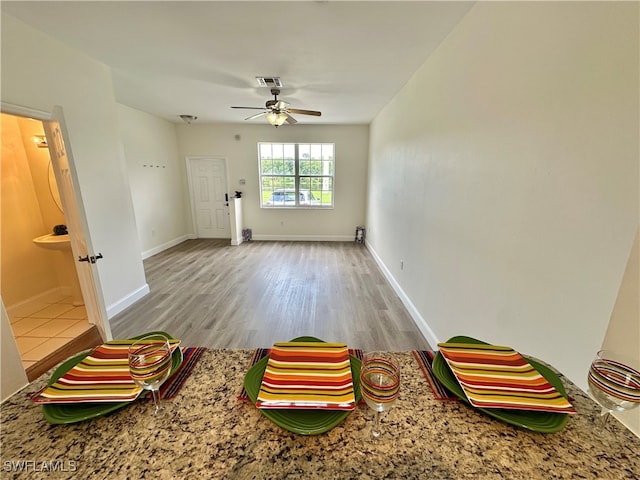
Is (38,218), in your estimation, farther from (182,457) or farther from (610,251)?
(610,251)

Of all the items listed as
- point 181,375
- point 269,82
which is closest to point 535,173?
point 181,375

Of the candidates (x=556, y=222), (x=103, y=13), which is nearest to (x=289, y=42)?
(x=103, y=13)

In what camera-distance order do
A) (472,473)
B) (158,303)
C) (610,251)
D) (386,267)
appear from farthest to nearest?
(386,267) < (158,303) < (610,251) < (472,473)

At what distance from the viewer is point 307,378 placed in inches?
26.6

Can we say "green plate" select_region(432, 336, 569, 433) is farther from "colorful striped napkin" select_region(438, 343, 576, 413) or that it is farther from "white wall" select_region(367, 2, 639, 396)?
"white wall" select_region(367, 2, 639, 396)

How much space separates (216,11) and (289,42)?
0.60m

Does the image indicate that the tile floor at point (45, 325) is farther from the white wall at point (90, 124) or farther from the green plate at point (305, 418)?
the green plate at point (305, 418)

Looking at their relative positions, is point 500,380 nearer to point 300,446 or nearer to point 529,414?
point 529,414

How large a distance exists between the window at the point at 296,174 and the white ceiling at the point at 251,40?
2.35m

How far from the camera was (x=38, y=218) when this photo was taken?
2736 mm

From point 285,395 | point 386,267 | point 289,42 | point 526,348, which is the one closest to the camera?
point 285,395

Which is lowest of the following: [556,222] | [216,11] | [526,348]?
[526,348]

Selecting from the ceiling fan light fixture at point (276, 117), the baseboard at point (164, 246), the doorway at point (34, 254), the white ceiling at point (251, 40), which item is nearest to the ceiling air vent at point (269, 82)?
the white ceiling at point (251, 40)

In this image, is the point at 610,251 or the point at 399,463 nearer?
the point at 399,463
